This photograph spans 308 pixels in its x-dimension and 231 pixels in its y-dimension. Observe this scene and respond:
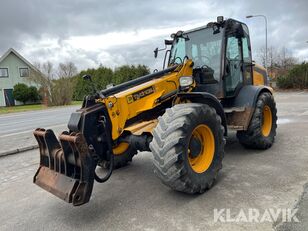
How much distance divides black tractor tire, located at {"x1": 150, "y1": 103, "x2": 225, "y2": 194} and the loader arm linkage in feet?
1.85

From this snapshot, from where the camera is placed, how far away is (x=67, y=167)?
3.83m

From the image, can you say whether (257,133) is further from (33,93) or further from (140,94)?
(33,93)

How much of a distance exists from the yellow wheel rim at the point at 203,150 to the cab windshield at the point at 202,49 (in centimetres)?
174

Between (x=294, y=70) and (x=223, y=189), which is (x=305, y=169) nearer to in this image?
(x=223, y=189)

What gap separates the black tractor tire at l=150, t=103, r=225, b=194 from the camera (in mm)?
3777

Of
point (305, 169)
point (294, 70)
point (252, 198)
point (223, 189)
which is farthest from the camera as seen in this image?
point (294, 70)

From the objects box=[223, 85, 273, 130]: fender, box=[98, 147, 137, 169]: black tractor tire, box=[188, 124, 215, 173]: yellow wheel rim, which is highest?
box=[223, 85, 273, 130]: fender

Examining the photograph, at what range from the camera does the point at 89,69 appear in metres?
37.6

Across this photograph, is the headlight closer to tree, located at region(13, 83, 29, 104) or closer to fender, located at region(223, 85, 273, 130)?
fender, located at region(223, 85, 273, 130)

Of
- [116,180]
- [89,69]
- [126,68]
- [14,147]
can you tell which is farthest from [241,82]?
[89,69]

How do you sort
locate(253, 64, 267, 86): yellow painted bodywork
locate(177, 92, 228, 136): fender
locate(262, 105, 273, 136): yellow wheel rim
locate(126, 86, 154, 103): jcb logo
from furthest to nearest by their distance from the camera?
locate(253, 64, 267, 86): yellow painted bodywork → locate(262, 105, 273, 136): yellow wheel rim → locate(177, 92, 228, 136): fender → locate(126, 86, 154, 103): jcb logo

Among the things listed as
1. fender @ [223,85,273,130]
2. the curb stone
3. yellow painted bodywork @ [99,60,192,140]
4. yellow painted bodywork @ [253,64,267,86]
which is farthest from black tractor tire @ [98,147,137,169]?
the curb stone

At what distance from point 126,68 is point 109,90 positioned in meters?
28.7

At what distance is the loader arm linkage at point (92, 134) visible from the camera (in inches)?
143
